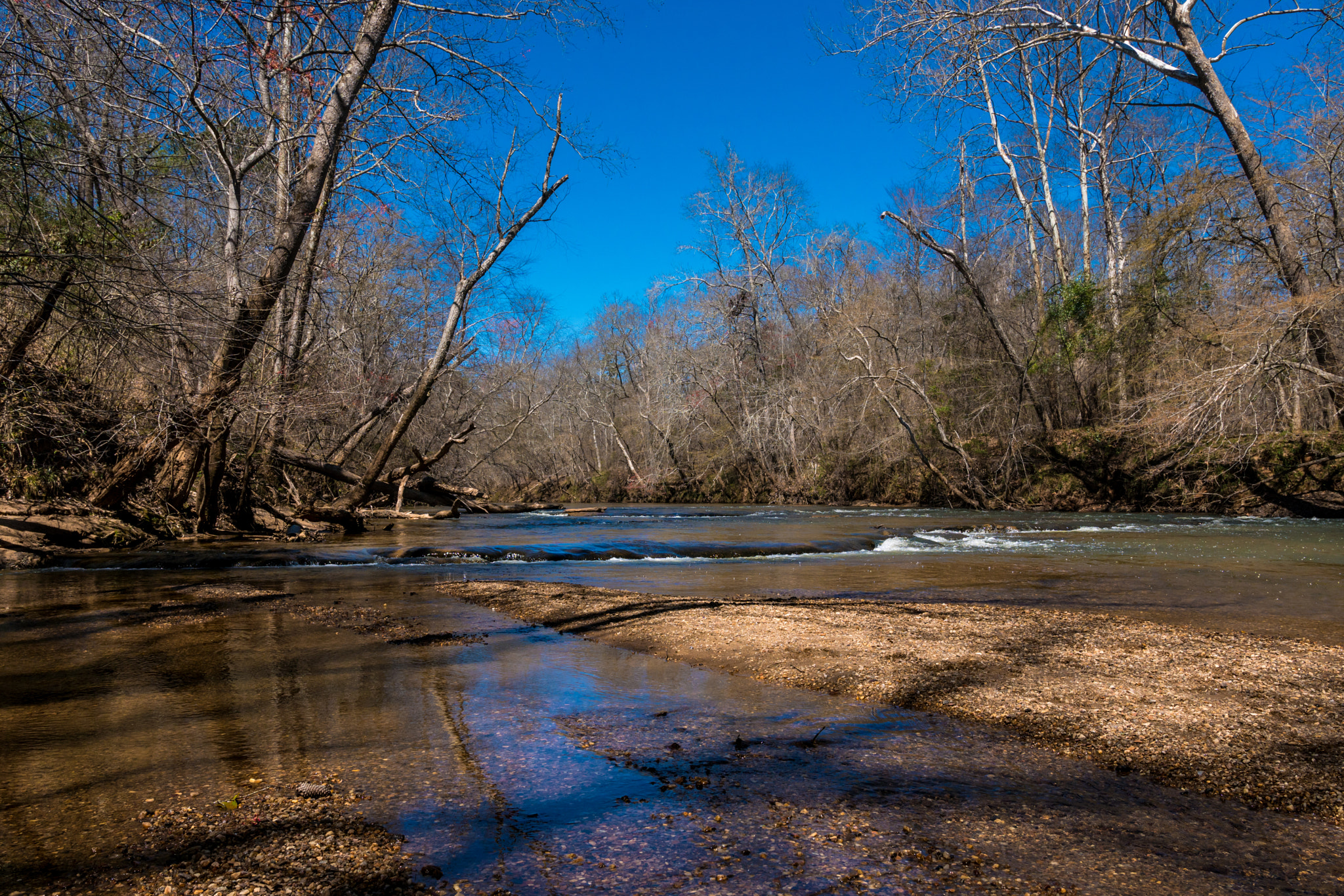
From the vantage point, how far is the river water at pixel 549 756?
7.16ft

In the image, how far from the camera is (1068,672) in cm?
428

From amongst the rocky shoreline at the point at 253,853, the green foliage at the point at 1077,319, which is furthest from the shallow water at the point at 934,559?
the green foliage at the point at 1077,319

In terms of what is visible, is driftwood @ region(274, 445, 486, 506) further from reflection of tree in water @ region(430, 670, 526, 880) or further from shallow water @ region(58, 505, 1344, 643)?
reflection of tree in water @ region(430, 670, 526, 880)

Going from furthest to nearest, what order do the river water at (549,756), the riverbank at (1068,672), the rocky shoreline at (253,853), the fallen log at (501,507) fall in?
the fallen log at (501,507), the riverbank at (1068,672), the river water at (549,756), the rocky shoreline at (253,853)

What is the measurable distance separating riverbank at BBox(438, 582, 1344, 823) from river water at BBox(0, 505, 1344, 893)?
248mm

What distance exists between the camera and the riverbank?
3.01m

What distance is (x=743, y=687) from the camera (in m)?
4.15

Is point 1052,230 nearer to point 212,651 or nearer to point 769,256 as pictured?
point 769,256

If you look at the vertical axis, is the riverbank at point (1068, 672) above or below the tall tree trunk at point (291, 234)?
below

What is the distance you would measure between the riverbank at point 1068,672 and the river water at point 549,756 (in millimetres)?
248

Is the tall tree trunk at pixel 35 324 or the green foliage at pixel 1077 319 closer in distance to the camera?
the tall tree trunk at pixel 35 324

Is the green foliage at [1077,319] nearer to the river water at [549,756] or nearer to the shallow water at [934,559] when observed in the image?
the shallow water at [934,559]

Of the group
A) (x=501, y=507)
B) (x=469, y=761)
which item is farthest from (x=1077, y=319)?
(x=469, y=761)

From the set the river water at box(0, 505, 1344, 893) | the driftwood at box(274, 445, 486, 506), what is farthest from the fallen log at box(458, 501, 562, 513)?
the river water at box(0, 505, 1344, 893)
